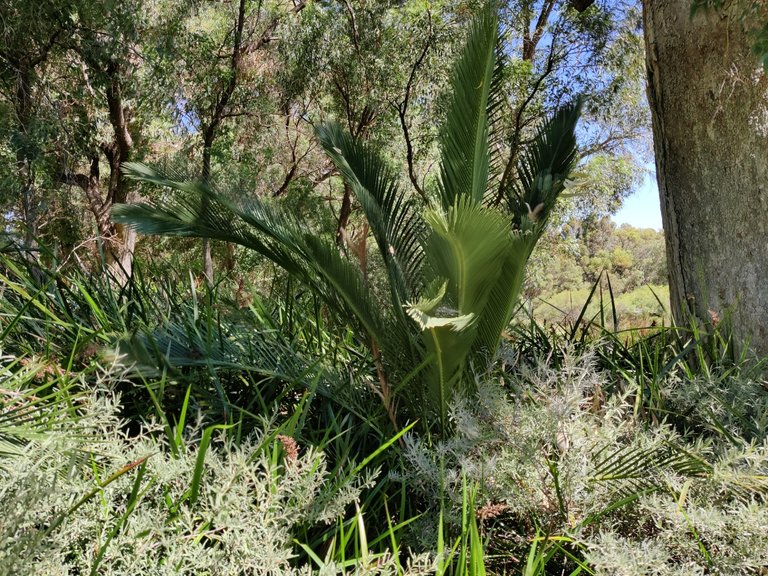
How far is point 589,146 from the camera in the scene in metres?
15.8

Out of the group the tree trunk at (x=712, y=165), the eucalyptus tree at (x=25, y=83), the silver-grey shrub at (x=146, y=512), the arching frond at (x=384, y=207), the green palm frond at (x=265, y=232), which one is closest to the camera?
the silver-grey shrub at (x=146, y=512)

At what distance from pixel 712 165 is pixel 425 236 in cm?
194

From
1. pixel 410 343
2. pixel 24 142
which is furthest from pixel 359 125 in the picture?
pixel 410 343

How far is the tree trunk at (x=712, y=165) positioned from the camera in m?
3.78

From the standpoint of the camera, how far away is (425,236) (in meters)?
3.31

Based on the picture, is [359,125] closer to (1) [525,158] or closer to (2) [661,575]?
(1) [525,158]

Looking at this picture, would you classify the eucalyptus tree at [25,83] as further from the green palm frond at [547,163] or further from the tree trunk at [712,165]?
the tree trunk at [712,165]

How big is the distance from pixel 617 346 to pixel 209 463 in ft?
8.93

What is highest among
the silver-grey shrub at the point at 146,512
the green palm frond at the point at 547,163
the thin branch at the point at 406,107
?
the thin branch at the point at 406,107

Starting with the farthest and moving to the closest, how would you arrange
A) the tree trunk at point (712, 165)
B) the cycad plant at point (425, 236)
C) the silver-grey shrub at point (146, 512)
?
the tree trunk at point (712, 165)
the cycad plant at point (425, 236)
the silver-grey shrub at point (146, 512)

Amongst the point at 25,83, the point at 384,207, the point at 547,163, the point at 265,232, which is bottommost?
the point at 265,232

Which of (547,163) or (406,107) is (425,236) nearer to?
(547,163)

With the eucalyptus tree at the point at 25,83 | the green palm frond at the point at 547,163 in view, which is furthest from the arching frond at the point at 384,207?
the eucalyptus tree at the point at 25,83

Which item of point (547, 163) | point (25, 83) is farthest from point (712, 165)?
point (25, 83)
